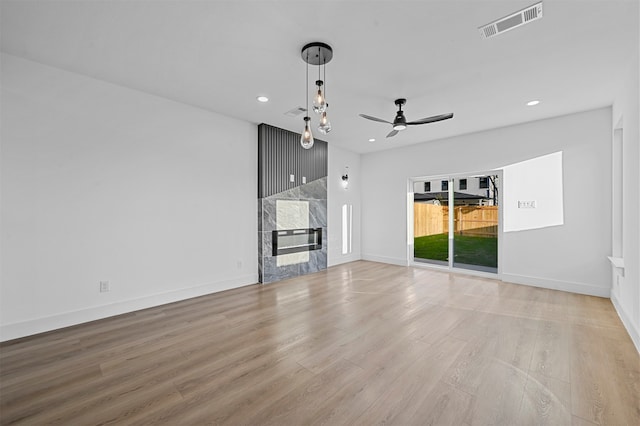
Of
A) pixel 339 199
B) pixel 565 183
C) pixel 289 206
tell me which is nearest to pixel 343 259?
pixel 339 199

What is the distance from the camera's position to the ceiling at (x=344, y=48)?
2.23 metres

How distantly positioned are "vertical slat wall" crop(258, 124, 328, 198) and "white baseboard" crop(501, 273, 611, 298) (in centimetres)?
440

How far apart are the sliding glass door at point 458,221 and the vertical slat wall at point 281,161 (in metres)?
2.69

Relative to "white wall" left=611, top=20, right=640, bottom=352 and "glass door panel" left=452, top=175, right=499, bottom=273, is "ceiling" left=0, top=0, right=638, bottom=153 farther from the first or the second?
"glass door panel" left=452, top=175, right=499, bottom=273

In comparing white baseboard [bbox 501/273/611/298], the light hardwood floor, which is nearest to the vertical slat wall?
the light hardwood floor

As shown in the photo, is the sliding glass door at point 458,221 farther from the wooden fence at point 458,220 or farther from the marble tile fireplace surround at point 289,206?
the marble tile fireplace surround at point 289,206

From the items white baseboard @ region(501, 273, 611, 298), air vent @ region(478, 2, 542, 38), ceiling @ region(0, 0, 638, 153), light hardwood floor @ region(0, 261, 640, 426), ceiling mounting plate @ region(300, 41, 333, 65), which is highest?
ceiling @ region(0, 0, 638, 153)

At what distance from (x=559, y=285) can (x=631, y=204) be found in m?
2.04

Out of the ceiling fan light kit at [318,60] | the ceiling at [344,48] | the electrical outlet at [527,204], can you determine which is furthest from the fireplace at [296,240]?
the electrical outlet at [527,204]

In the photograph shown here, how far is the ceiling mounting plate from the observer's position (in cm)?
265

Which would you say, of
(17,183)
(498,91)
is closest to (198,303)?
(17,183)

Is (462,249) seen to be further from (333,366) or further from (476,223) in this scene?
(333,366)

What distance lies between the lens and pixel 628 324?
301 cm

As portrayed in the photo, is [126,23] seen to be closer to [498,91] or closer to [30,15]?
[30,15]
